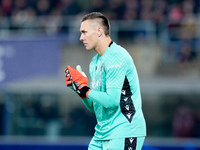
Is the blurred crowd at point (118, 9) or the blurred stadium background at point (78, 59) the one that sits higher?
the blurred crowd at point (118, 9)

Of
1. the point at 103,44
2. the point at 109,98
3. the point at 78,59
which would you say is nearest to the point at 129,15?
the point at 78,59

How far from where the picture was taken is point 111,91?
14.4 feet

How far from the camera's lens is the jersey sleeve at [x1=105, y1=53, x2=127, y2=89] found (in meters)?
4.42

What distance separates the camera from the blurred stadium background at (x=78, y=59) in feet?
40.1

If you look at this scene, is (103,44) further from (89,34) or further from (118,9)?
(118,9)

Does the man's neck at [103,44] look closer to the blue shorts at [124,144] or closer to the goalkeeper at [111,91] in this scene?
the goalkeeper at [111,91]

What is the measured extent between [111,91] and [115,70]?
189 millimetres

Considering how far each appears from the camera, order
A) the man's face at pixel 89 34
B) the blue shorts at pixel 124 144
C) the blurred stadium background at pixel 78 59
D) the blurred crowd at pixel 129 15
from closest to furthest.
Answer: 1. the blue shorts at pixel 124 144
2. the man's face at pixel 89 34
3. the blurred stadium background at pixel 78 59
4. the blurred crowd at pixel 129 15

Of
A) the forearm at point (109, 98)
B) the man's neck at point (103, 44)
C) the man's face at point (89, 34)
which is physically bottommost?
the forearm at point (109, 98)

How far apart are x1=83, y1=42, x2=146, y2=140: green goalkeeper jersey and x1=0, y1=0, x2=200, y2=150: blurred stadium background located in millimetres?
7459

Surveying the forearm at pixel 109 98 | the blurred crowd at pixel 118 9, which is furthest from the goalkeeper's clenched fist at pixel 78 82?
the blurred crowd at pixel 118 9

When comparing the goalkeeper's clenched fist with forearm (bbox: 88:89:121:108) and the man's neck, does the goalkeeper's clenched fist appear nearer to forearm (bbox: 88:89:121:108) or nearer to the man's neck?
forearm (bbox: 88:89:121:108)

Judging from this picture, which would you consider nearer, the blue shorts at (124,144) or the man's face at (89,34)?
the blue shorts at (124,144)

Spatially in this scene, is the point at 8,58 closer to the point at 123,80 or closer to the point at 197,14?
the point at 197,14
